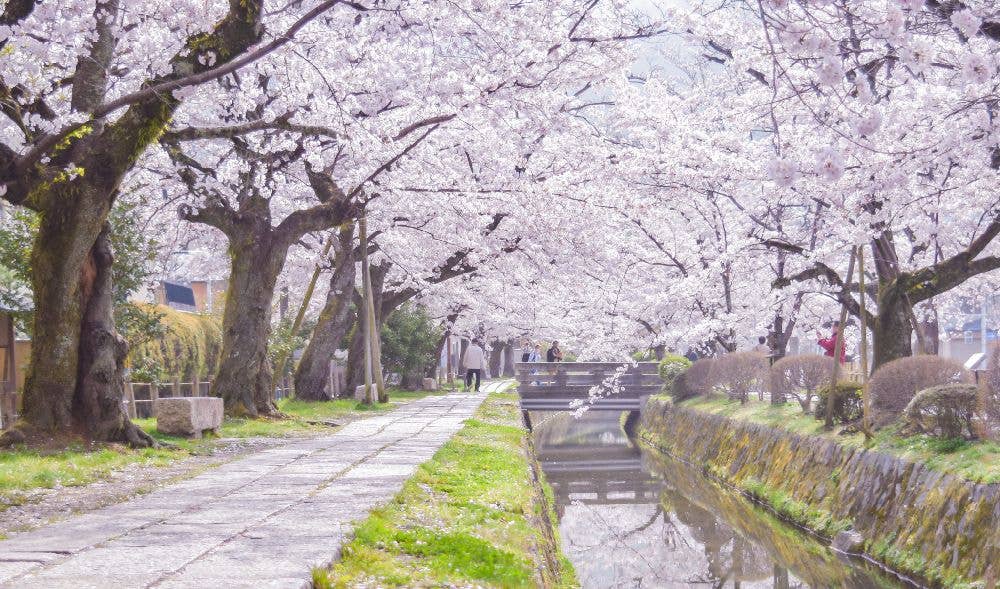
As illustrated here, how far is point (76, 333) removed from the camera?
10312mm

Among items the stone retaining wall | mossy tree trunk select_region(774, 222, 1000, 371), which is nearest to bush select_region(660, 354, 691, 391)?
the stone retaining wall

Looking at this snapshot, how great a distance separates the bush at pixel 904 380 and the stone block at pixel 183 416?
333 inches

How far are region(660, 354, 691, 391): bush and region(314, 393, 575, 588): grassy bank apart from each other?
52.9 ft

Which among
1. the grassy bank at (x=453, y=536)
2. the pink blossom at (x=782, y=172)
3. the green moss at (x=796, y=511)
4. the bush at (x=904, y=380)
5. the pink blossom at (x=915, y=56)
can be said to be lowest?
the green moss at (x=796, y=511)

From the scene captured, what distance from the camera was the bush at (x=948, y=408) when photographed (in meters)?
9.91

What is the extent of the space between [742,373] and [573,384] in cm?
965

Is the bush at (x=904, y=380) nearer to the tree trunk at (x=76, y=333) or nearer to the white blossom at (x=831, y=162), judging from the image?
the white blossom at (x=831, y=162)

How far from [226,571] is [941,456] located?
7886 mm

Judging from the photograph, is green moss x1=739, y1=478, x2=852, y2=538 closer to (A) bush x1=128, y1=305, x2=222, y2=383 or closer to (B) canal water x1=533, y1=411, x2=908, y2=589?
(B) canal water x1=533, y1=411, x2=908, y2=589

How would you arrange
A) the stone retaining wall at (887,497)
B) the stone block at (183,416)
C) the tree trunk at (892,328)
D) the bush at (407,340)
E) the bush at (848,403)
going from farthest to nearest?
the bush at (407,340) → the tree trunk at (892,328) → the bush at (848,403) → the stone block at (183,416) → the stone retaining wall at (887,497)

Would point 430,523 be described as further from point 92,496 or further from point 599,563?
point 599,563

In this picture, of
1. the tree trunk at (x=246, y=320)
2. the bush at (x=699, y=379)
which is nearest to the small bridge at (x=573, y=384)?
the bush at (x=699, y=379)

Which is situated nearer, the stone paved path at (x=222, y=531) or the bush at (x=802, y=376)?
the stone paved path at (x=222, y=531)

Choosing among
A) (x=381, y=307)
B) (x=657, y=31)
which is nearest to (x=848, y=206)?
(x=657, y=31)
